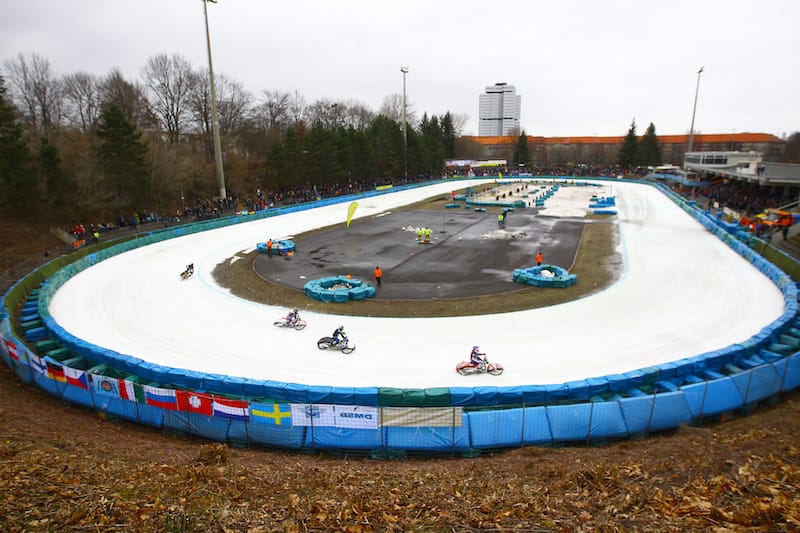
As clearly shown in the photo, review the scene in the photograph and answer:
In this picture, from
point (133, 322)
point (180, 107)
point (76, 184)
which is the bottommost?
point (133, 322)

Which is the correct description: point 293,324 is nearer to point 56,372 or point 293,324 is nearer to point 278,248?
point 56,372

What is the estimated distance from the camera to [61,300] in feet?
83.8

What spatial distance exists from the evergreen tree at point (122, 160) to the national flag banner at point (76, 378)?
37.2m

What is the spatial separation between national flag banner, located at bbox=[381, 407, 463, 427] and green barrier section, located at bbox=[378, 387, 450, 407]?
104 cm

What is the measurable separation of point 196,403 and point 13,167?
37.4 metres

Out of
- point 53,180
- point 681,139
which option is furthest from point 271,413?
point 681,139

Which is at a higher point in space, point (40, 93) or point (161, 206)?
point (40, 93)

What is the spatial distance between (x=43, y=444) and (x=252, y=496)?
6514mm

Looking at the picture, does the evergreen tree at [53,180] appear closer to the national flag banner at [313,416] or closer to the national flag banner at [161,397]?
the national flag banner at [161,397]

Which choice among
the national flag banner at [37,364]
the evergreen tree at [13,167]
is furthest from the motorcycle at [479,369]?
the evergreen tree at [13,167]

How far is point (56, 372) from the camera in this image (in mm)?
15414

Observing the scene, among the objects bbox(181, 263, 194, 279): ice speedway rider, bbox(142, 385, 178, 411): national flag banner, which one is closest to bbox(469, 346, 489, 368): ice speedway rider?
bbox(142, 385, 178, 411): national flag banner

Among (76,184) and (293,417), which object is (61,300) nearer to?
(293,417)

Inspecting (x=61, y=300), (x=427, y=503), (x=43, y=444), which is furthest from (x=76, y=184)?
(x=427, y=503)
